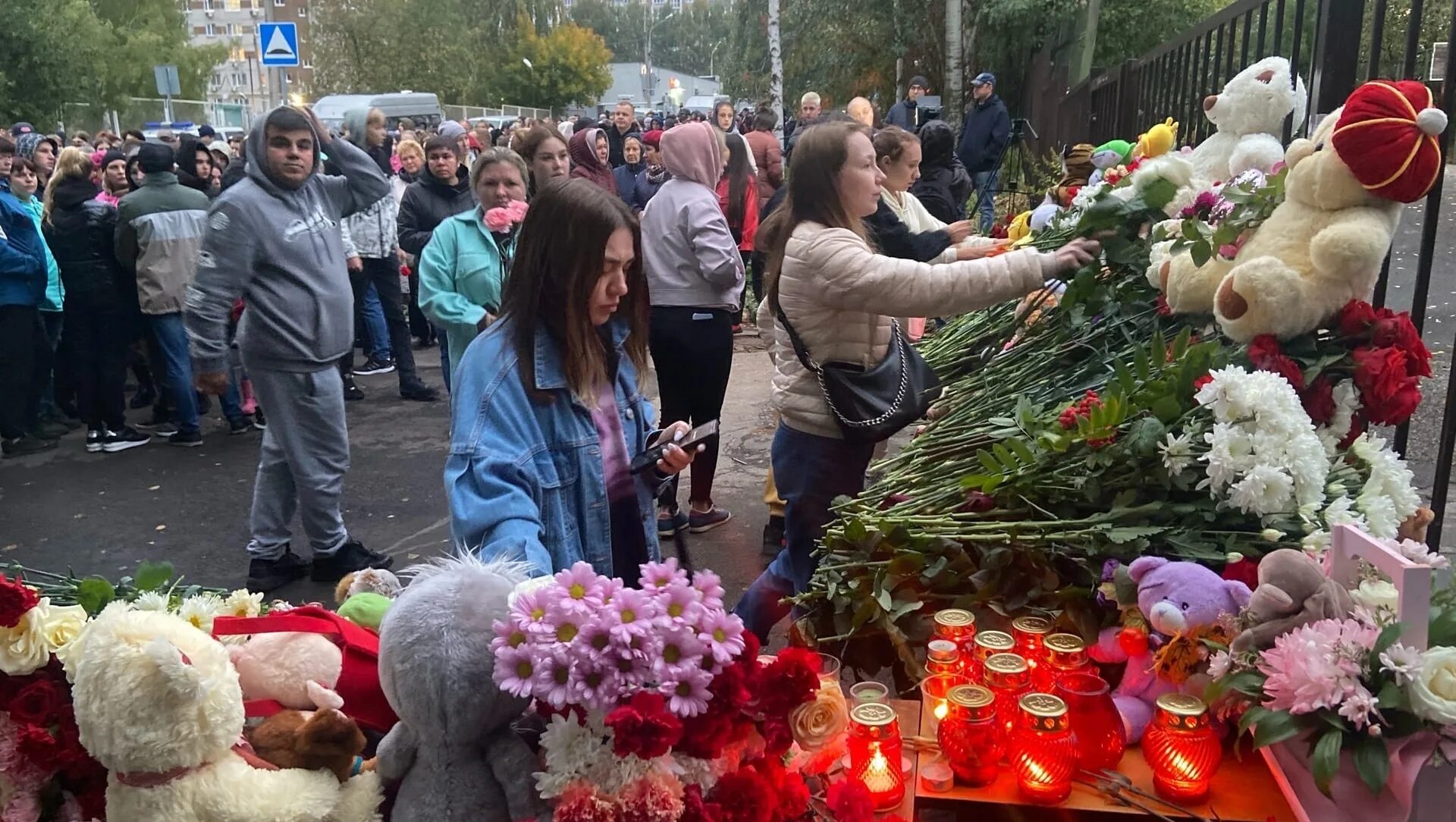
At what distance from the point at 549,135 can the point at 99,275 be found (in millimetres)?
3643

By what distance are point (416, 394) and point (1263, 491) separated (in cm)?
696

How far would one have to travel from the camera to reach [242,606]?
1.86m

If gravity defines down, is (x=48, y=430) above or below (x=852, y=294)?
below

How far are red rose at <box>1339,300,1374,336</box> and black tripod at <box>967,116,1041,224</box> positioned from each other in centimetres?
848

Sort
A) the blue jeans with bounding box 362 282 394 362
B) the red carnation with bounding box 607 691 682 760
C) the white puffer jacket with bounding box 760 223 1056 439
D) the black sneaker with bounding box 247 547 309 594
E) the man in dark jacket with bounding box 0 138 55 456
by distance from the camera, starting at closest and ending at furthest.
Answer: the red carnation with bounding box 607 691 682 760, the white puffer jacket with bounding box 760 223 1056 439, the black sneaker with bounding box 247 547 309 594, the man in dark jacket with bounding box 0 138 55 456, the blue jeans with bounding box 362 282 394 362

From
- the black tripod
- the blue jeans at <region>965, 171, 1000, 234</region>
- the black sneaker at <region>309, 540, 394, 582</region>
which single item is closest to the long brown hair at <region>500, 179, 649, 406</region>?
the black sneaker at <region>309, 540, 394, 582</region>

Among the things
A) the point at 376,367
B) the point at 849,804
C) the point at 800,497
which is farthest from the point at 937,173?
the point at 849,804

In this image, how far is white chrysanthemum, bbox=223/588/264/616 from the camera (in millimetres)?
1835

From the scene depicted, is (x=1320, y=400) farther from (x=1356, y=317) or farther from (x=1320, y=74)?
(x=1320, y=74)

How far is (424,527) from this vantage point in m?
5.43

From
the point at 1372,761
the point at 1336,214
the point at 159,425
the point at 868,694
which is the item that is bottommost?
the point at 159,425

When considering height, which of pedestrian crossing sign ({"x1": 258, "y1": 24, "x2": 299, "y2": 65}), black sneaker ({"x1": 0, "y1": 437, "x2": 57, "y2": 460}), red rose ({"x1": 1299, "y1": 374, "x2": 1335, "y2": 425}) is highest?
pedestrian crossing sign ({"x1": 258, "y1": 24, "x2": 299, "y2": 65})

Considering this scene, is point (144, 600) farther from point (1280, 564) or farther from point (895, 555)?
point (1280, 564)

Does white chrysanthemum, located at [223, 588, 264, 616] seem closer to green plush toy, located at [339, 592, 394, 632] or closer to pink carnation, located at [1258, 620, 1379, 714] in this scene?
green plush toy, located at [339, 592, 394, 632]
